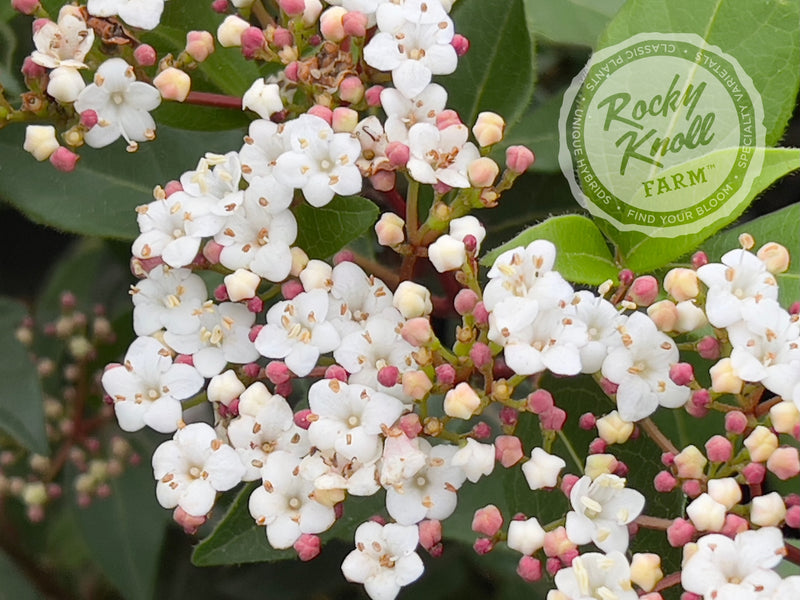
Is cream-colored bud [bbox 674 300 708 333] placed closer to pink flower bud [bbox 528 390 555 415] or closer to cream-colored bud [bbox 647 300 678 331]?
cream-colored bud [bbox 647 300 678 331]

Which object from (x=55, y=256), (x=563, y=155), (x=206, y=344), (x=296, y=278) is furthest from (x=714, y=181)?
(x=55, y=256)

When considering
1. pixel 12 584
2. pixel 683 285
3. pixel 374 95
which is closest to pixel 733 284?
pixel 683 285

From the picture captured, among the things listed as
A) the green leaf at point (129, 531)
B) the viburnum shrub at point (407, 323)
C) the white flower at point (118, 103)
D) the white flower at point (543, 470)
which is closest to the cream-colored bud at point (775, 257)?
the viburnum shrub at point (407, 323)

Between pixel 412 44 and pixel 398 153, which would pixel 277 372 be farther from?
pixel 412 44

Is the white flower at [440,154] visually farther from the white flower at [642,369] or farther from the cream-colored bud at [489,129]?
the white flower at [642,369]

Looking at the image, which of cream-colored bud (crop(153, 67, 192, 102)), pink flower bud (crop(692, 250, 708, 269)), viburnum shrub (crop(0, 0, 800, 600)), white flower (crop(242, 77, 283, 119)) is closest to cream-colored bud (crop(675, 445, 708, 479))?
viburnum shrub (crop(0, 0, 800, 600))
